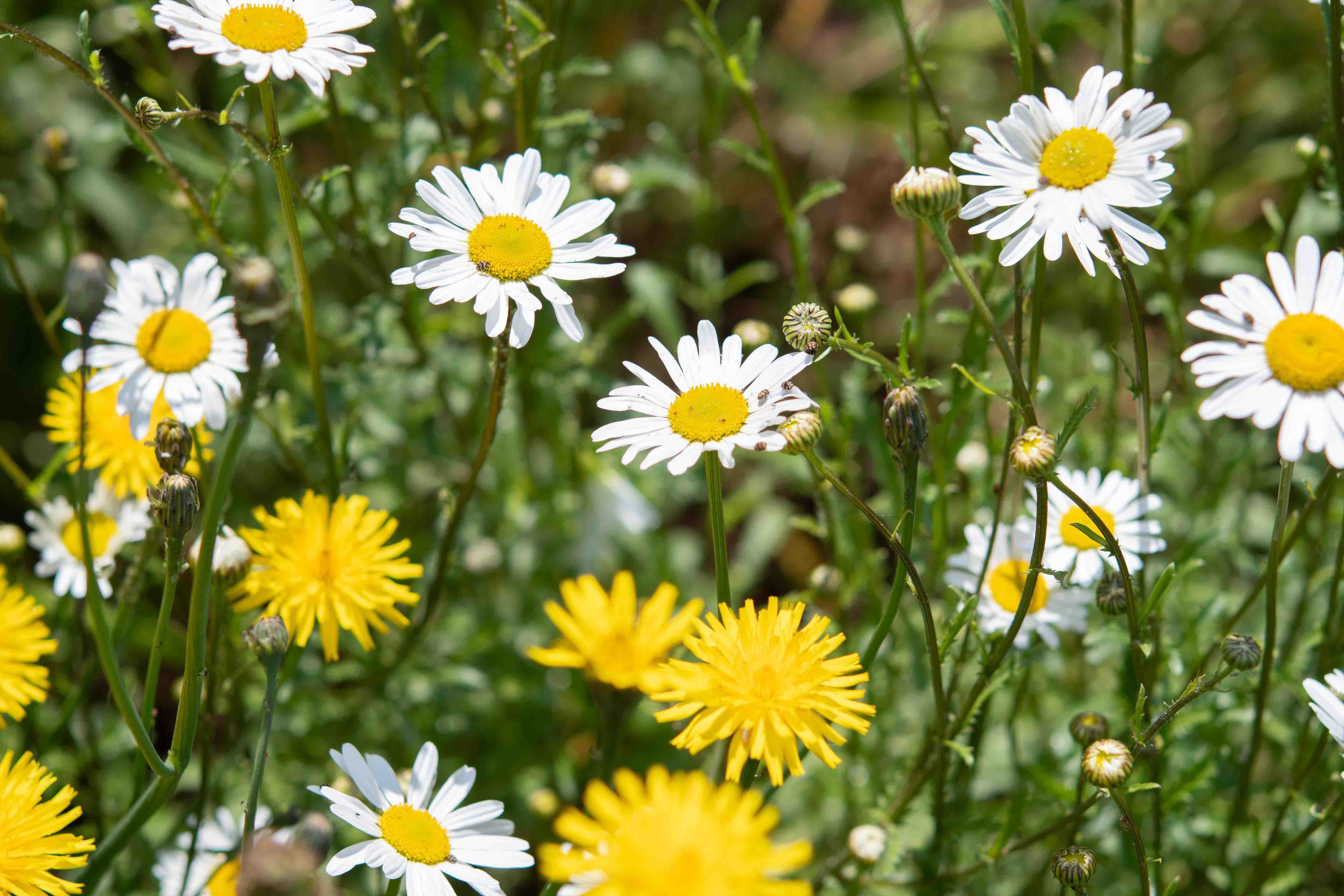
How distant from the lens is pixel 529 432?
10.7 feet

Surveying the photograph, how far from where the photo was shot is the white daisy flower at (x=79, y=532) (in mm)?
2275

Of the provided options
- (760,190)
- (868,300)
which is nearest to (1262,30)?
(760,190)

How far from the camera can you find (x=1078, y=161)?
68.6 inches

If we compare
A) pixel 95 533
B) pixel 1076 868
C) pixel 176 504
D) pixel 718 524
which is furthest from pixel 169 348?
pixel 1076 868

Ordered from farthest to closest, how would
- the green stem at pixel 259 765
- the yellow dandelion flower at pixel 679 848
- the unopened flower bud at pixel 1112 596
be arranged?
the unopened flower bud at pixel 1112 596 → the green stem at pixel 259 765 → the yellow dandelion flower at pixel 679 848

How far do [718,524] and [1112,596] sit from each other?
2.34 ft

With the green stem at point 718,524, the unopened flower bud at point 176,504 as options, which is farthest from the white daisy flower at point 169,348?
the green stem at point 718,524

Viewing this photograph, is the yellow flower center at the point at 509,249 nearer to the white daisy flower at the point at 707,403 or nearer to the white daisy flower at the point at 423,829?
the white daisy flower at the point at 707,403

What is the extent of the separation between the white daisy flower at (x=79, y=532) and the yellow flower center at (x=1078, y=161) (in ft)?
5.94

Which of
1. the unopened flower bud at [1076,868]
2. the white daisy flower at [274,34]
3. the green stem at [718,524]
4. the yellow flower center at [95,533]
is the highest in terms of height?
the white daisy flower at [274,34]

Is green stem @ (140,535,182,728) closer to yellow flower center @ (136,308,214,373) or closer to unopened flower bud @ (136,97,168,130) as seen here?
yellow flower center @ (136,308,214,373)

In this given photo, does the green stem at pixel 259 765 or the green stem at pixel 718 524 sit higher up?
the green stem at pixel 718 524

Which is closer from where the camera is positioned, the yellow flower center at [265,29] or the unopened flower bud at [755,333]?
the yellow flower center at [265,29]

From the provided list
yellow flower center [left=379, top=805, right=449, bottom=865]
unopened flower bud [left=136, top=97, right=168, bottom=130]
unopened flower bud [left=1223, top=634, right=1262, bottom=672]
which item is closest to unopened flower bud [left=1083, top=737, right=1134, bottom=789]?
unopened flower bud [left=1223, top=634, right=1262, bottom=672]
